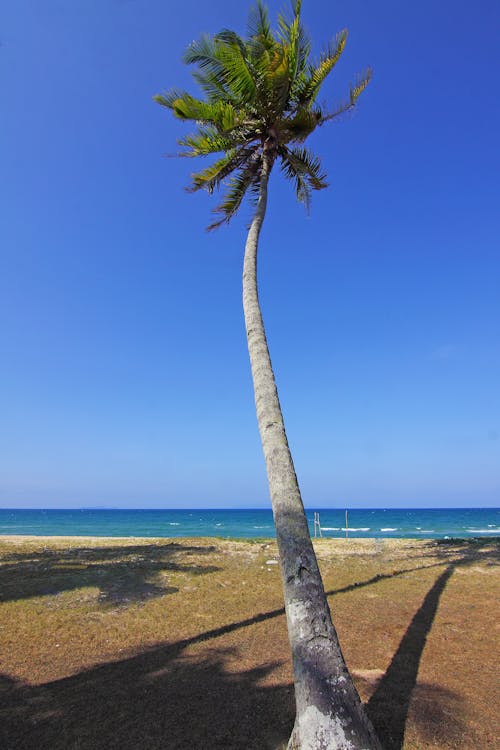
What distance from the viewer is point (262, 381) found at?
6402mm

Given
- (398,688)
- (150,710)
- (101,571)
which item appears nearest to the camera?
(150,710)

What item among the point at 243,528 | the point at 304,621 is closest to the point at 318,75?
the point at 304,621

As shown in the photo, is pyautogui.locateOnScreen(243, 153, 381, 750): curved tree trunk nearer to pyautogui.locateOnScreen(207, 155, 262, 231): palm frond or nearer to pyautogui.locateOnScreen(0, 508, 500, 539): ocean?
pyautogui.locateOnScreen(207, 155, 262, 231): palm frond

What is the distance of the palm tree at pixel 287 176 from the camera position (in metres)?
3.82

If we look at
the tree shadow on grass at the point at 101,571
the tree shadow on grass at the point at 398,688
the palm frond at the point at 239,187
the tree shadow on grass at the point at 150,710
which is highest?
the palm frond at the point at 239,187

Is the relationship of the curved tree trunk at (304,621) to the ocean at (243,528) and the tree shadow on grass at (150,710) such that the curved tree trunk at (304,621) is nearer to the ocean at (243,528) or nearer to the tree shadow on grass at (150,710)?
the tree shadow on grass at (150,710)

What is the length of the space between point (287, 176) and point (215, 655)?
11.5 metres

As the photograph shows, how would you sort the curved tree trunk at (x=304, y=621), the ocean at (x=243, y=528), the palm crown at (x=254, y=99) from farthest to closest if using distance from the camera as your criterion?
1. the ocean at (x=243, y=528)
2. the palm crown at (x=254, y=99)
3. the curved tree trunk at (x=304, y=621)

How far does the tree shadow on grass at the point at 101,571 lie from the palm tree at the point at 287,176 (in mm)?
7760

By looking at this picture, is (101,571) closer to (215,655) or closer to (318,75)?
(215,655)

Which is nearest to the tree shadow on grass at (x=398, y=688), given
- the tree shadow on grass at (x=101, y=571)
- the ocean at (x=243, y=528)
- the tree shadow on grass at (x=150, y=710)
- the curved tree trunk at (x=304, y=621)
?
the tree shadow on grass at (x=150, y=710)

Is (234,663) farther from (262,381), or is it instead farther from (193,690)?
(262,381)

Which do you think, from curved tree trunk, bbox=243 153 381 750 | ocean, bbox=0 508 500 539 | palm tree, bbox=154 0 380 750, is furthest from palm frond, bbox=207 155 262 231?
ocean, bbox=0 508 500 539

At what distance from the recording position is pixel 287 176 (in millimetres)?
12117
